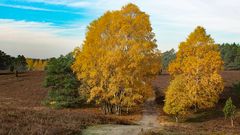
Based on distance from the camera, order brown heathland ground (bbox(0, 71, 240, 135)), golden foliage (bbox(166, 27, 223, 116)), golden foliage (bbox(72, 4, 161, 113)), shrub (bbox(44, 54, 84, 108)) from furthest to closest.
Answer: shrub (bbox(44, 54, 84, 108)) < golden foliage (bbox(166, 27, 223, 116)) < golden foliage (bbox(72, 4, 161, 113)) < brown heathland ground (bbox(0, 71, 240, 135))

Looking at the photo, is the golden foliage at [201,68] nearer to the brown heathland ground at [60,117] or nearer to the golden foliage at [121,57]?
the brown heathland ground at [60,117]

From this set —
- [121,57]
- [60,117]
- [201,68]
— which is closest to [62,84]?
[121,57]

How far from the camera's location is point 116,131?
2066 cm

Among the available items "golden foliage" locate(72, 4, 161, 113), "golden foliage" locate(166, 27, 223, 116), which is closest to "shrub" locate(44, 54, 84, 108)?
"golden foliage" locate(72, 4, 161, 113)

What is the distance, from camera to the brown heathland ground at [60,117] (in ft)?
63.8

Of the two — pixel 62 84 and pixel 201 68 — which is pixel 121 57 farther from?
pixel 62 84

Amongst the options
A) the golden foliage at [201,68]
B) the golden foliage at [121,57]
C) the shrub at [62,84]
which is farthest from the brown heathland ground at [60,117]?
the golden foliage at [121,57]

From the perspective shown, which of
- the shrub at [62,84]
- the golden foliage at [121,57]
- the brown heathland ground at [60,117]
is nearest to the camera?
the brown heathland ground at [60,117]

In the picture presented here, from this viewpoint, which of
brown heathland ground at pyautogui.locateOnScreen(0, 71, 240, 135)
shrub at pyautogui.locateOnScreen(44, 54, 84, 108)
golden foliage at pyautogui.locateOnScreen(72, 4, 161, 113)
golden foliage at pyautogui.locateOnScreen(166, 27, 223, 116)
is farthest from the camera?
shrub at pyautogui.locateOnScreen(44, 54, 84, 108)

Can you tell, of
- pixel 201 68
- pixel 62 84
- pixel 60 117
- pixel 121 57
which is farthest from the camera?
pixel 62 84

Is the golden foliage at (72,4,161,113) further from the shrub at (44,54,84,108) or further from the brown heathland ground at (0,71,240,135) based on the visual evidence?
the shrub at (44,54,84,108)

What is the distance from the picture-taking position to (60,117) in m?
23.2

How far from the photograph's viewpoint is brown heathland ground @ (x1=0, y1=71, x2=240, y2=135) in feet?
63.8

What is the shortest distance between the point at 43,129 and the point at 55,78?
4023cm
